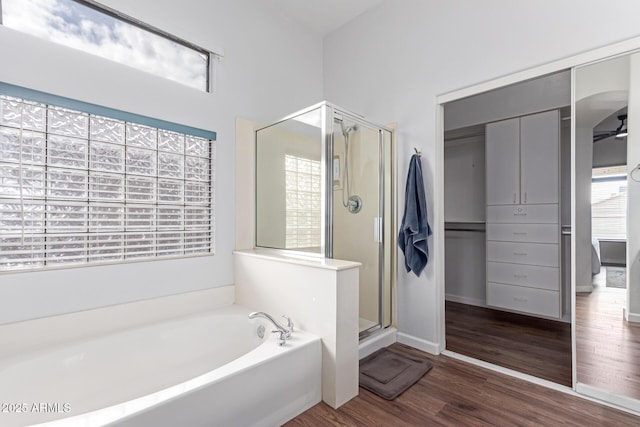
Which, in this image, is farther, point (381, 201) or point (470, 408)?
point (381, 201)

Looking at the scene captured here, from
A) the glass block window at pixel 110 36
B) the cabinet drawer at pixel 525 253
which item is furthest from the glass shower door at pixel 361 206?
the cabinet drawer at pixel 525 253

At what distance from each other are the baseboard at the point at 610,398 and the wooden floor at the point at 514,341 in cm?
11

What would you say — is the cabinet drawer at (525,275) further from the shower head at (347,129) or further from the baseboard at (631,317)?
the shower head at (347,129)

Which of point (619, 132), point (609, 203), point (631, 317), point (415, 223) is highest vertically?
point (619, 132)

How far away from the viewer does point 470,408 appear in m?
1.76

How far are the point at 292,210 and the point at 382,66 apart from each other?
1.60 meters

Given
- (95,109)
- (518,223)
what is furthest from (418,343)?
(95,109)

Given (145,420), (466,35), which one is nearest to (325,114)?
(466,35)

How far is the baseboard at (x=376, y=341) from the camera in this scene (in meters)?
2.38

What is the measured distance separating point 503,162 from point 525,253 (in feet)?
3.17

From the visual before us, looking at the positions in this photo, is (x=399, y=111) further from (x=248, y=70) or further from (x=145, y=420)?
(x=145, y=420)

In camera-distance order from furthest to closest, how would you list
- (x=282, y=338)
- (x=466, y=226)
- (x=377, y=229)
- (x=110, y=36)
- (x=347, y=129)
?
1. (x=466, y=226)
2. (x=377, y=229)
3. (x=347, y=129)
4. (x=110, y=36)
5. (x=282, y=338)

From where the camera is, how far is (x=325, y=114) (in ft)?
7.13

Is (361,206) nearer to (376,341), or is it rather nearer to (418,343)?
(376,341)
